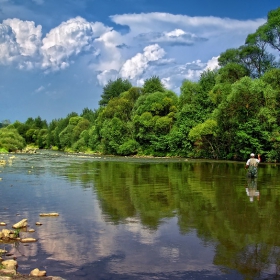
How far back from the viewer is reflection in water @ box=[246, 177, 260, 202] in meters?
21.3

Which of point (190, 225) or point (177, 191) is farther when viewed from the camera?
point (177, 191)

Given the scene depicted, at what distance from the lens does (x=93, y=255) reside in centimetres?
1073

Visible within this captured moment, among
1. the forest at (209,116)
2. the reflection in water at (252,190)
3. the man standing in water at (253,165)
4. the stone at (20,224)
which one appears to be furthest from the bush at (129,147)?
the stone at (20,224)

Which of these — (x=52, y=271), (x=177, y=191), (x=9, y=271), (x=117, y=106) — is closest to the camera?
(x=9, y=271)

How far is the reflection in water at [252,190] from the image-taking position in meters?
21.3

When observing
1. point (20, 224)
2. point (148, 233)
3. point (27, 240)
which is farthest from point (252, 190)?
point (27, 240)

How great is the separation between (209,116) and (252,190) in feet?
161

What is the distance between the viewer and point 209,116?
72000 millimetres

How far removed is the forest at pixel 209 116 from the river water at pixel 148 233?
3599 cm

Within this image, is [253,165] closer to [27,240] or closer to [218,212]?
[218,212]

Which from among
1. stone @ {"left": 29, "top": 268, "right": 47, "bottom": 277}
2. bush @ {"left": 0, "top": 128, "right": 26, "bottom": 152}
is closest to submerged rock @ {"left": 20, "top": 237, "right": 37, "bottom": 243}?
stone @ {"left": 29, "top": 268, "right": 47, "bottom": 277}

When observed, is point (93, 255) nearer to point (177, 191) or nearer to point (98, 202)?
point (98, 202)

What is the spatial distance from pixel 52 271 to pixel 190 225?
649cm

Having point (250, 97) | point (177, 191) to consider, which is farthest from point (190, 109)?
point (177, 191)
